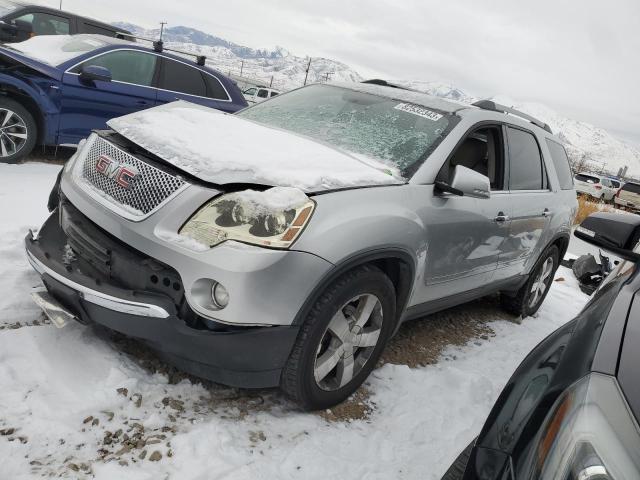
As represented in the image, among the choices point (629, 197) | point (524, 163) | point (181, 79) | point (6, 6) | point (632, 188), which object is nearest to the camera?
point (524, 163)

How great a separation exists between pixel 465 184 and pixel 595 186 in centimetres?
2620

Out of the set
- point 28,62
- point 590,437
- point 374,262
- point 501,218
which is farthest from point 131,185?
point 28,62

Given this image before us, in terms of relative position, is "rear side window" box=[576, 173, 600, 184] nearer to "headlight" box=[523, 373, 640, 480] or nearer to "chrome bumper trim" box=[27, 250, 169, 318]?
"chrome bumper trim" box=[27, 250, 169, 318]

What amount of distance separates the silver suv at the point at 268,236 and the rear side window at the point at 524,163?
0.60m

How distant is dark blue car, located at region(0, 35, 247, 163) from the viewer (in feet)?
18.8

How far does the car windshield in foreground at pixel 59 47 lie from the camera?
20.1 feet

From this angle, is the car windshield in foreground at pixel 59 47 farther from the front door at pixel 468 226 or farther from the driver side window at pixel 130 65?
the front door at pixel 468 226

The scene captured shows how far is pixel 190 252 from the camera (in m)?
2.12

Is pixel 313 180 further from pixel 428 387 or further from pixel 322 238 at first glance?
pixel 428 387

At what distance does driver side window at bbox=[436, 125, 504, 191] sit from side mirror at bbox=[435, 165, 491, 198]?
573mm

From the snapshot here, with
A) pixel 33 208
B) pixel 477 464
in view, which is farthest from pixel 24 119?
pixel 477 464

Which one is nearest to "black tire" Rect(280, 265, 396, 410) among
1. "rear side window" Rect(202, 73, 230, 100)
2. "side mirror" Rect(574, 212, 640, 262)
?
"side mirror" Rect(574, 212, 640, 262)

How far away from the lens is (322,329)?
7.68 ft

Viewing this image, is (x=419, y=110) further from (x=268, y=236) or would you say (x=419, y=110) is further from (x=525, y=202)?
(x=268, y=236)
